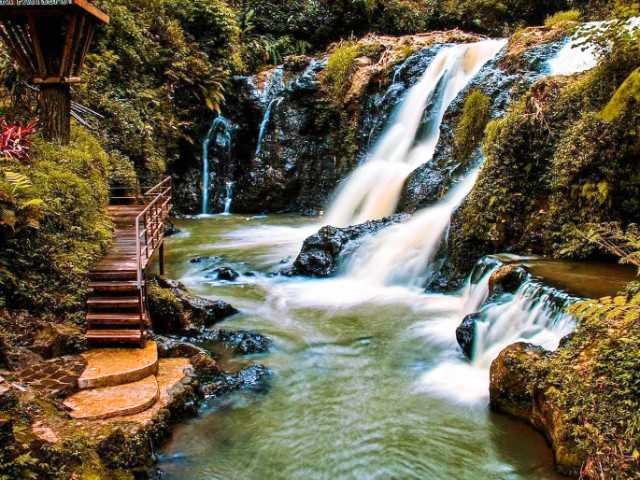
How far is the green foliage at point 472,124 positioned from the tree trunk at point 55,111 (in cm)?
944

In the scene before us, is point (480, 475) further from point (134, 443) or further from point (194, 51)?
point (194, 51)

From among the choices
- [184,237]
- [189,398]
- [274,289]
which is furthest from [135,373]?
[184,237]

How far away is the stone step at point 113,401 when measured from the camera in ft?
19.9

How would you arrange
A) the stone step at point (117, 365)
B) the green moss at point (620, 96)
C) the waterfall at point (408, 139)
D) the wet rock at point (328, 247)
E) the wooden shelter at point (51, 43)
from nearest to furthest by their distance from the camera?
the stone step at point (117, 365) < the green moss at point (620, 96) < the wooden shelter at point (51, 43) < the wet rock at point (328, 247) < the waterfall at point (408, 139)

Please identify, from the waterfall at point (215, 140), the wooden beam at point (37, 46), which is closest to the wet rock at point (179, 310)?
the wooden beam at point (37, 46)

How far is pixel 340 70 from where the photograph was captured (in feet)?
68.6

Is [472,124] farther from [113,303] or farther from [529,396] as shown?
[113,303]

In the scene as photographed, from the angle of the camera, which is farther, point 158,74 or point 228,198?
point 228,198

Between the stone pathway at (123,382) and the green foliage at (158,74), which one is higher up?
the green foliage at (158,74)

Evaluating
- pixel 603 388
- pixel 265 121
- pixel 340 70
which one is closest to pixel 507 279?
pixel 603 388

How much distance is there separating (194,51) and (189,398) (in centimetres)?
1752

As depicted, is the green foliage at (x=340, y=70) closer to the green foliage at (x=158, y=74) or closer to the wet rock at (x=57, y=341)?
the green foliage at (x=158, y=74)

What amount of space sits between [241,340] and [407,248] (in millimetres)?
5079

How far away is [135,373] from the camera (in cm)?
688
